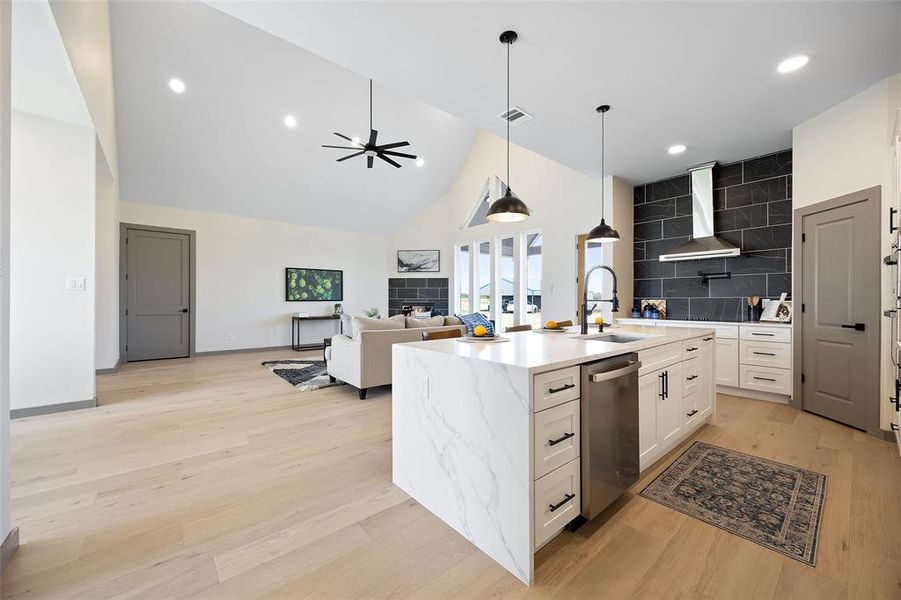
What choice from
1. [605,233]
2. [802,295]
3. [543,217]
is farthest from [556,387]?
[543,217]

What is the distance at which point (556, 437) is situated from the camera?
156cm

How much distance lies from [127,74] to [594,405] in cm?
661

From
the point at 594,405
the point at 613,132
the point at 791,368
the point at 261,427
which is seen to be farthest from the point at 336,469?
the point at 791,368

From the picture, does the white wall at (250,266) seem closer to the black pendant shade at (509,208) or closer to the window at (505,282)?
the window at (505,282)

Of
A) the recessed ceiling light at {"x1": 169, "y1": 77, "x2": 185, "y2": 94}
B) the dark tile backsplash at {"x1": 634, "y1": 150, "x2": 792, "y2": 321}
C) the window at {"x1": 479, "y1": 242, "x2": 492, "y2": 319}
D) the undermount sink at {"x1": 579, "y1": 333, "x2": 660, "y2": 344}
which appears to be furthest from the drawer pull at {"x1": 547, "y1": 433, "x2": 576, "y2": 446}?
the recessed ceiling light at {"x1": 169, "y1": 77, "x2": 185, "y2": 94}

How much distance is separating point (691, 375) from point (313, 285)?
699 centimetres

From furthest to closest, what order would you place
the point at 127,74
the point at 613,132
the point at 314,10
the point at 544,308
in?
the point at 544,308 → the point at 127,74 → the point at 613,132 → the point at 314,10

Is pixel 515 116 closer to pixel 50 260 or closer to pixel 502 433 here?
pixel 502 433

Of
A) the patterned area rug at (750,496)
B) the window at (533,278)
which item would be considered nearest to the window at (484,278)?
the window at (533,278)

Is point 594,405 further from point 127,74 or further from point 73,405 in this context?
point 127,74

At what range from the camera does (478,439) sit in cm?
162

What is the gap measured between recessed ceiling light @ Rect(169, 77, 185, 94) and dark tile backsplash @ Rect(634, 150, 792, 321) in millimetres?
6604

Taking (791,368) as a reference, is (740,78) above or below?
above

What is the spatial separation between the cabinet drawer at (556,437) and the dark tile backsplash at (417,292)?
22.8ft
